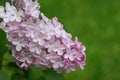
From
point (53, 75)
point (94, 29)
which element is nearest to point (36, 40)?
point (53, 75)

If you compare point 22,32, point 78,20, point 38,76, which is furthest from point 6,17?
point 78,20

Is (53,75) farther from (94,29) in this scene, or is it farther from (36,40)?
(94,29)

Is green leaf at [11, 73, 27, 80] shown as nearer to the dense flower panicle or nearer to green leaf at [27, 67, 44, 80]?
green leaf at [27, 67, 44, 80]

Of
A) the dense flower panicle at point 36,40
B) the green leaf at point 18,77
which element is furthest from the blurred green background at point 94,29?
the dense flower panicle at point 36,40

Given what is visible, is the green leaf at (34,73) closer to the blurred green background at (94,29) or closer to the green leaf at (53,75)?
the green leaf at (53,75)

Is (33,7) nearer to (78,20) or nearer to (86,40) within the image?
(86,40)
